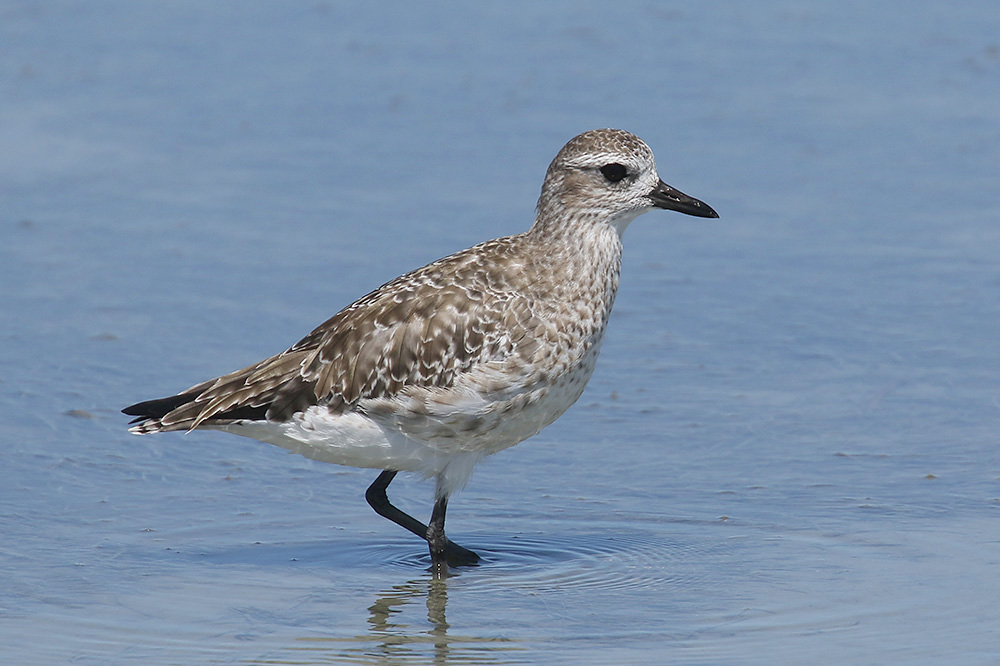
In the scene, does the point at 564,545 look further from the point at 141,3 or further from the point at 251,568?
the point at 141,3

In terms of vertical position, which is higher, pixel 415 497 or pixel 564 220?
pixel 564 220

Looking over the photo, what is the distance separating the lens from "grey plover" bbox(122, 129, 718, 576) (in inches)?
313

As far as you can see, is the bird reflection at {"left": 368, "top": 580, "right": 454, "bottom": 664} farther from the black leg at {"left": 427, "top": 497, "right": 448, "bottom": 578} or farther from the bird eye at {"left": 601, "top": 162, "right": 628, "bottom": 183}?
the bird eye at {"left": 601, "top": 162, "right": 628, "bottom": 183}

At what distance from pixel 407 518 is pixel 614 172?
195cm

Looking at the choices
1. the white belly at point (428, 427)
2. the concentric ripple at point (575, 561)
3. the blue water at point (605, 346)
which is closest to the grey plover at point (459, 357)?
the white belly at point (428, 427)

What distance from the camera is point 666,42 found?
50.8 ft

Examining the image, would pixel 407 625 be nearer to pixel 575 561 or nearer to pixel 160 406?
pixel 575 561

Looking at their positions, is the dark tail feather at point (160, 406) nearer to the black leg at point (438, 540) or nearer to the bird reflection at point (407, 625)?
the black leg at point (438, 540)

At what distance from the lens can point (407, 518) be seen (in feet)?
27.8

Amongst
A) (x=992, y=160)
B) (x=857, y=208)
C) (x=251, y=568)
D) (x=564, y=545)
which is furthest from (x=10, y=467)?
(x=992, y=160)

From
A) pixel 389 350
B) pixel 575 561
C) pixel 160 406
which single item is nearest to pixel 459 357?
pixel 389 350

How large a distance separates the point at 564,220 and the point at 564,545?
1.55 metres

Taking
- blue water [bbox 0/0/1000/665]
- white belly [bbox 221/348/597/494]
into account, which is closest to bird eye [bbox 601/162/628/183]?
white belly [bbox 221/348/597/494]

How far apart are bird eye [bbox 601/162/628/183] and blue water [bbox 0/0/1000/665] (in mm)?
1691
